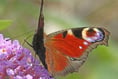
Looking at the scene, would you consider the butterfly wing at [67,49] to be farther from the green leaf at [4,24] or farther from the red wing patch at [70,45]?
the green leaf at [4,24]

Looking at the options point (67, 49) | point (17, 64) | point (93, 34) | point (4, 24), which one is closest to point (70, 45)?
point (67, 49)

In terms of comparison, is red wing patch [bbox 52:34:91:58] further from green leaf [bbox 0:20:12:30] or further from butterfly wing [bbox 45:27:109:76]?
green leaf [bbox 0:20:12:30]

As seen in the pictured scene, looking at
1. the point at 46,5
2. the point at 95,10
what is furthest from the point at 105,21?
the point at 46,5

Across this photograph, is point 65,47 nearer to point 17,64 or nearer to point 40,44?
point 40,44

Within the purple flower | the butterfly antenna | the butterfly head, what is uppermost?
the butterfly head

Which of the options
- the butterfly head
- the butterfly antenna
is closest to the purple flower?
the butterfly antenna

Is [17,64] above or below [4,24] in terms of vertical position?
below

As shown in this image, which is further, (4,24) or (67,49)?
(4,24)
